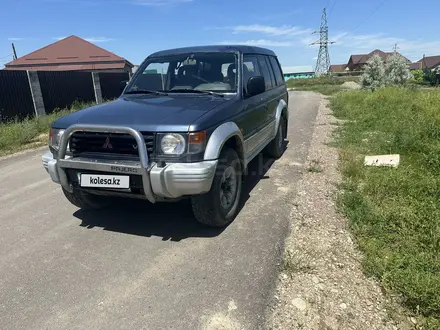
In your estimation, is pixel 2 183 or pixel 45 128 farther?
pixel 45 128

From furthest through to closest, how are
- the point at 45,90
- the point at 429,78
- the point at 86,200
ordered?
the point at 429,78 < the point at 45,90 < the point at 86,200

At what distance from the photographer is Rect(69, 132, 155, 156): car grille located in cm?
280

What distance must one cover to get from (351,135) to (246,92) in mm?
4695

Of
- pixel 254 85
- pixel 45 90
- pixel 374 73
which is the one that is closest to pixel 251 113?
pixel 254 85

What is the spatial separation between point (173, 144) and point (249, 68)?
2.15 meters

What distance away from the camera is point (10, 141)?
8.18 m

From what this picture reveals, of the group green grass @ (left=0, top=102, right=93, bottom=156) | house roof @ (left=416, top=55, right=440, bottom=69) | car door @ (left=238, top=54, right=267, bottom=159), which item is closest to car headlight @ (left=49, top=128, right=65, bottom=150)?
car door @ (left=238, top=54, right=267, bottom=159)

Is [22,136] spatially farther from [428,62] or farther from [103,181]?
[428,62]

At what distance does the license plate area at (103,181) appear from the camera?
2.86 metres

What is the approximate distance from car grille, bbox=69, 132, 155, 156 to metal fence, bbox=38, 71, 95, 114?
11.0 m

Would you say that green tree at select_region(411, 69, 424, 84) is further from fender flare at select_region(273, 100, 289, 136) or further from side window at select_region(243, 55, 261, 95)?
side window at select_region(243, 55, 261, 95)

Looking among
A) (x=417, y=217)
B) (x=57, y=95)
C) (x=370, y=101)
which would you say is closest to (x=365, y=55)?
(x=370, y=101)

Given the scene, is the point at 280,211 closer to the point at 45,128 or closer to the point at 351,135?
the point at 351,135

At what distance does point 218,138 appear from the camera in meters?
3.01
